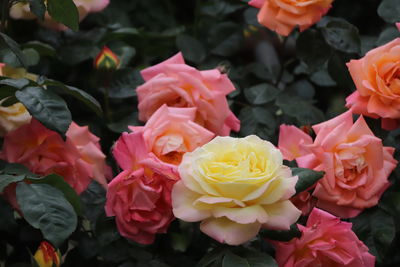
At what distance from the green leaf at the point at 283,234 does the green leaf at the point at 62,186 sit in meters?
0.24

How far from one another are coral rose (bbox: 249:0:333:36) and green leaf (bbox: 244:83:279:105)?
120 mm

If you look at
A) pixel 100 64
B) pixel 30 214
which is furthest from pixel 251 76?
pixel 30 214

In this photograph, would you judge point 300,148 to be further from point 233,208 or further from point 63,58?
point 63,58

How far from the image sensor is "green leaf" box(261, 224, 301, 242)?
0.82 metres

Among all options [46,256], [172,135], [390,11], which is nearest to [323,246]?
[172,135]

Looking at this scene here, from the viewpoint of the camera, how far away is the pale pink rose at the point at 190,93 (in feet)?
3.10

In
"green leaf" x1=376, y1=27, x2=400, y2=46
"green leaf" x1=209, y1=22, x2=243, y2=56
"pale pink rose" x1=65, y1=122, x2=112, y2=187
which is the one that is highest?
"green leaf" x1=376, y1=27, x2=400, y2=46

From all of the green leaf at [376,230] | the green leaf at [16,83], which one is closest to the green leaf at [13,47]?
the green leaf at [16,83]

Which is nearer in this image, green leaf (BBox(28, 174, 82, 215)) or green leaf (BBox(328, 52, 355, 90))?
green leaf (BBox(28, 174, 82, 215))

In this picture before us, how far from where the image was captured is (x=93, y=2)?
3.85ft

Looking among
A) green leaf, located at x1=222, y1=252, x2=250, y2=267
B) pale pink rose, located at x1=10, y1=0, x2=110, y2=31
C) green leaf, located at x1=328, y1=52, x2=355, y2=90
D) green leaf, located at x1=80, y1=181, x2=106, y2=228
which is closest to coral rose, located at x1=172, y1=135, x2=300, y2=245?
green leaf, located at x1=222, y1=252, x2=250, y2=267

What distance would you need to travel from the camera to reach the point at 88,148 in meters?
0.97

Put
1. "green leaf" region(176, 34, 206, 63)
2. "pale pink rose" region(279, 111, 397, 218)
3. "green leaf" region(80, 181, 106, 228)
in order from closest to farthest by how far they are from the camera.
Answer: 1. "pale pink rose" region(279, 111, 397, 218)
2. "green leaf" region(80, 181, 106, 228)
3. "green leaf" region(176, 34, 206, 63)

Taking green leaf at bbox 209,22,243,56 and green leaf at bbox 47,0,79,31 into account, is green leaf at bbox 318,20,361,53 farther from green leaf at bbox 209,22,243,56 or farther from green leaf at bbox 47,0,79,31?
green leaf at bbox 47,0,79,31
